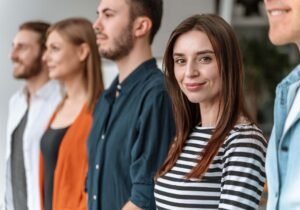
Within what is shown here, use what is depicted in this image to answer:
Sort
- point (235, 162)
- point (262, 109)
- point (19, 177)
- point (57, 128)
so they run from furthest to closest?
point (262, 109) → point (19, 177) → point (57, 128) → point (235, 162)

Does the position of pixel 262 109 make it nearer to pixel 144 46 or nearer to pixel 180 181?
pixel 144 46

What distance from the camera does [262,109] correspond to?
13.0ft

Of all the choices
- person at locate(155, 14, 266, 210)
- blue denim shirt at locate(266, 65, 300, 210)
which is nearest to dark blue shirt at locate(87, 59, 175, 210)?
person at locate(155, 14, 266, 210)

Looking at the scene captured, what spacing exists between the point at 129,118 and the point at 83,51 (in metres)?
0.69

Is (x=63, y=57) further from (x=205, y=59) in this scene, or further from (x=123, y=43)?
(x=205, y=59)

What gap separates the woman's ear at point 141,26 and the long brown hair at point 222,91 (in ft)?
1.17

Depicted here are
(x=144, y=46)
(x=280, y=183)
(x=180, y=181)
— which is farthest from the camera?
(x=144, y=46)

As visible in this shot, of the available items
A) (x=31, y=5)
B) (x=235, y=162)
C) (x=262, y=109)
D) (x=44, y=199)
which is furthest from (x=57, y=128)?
(x=262, y=109)

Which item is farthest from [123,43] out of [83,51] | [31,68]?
[31,68]

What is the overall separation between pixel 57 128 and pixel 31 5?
2.55 ft

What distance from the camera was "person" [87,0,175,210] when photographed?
5.38ft

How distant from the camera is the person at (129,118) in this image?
1639 millimetres

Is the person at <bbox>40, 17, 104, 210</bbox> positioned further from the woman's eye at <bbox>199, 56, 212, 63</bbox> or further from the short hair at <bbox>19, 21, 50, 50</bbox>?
the woman's eye at <bbox>199, 56, 212, 63</bbox>

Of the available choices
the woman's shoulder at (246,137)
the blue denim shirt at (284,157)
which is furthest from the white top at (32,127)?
the blue denim shirt at (284,157)
